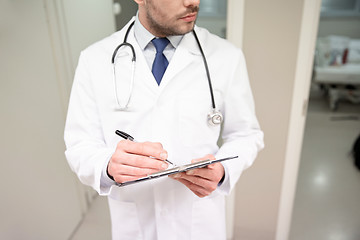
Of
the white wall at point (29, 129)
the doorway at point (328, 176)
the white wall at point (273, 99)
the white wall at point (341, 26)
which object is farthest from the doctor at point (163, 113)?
the white wall at point (341, 26)

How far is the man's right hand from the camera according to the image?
0.72 metres

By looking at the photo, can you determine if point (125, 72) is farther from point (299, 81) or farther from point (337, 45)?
point (337, 45)

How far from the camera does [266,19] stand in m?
1.22

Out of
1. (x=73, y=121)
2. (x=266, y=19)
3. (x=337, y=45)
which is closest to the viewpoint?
(x=73, y=121)

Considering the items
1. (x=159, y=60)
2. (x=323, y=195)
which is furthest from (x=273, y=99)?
(x=323, y=195)

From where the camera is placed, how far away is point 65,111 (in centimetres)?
174

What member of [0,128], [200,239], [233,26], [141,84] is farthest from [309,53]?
[0,128]

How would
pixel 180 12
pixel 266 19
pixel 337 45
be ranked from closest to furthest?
pixel 180 12 < pixel 266 19 < pixel 337 45

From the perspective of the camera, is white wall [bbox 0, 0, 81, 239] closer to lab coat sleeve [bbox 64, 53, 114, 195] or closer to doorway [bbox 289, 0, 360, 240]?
lab coat sleeve [bbox 64, 53, 114, 195]

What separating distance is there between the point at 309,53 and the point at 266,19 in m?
0.25

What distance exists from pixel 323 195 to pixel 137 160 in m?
2.16

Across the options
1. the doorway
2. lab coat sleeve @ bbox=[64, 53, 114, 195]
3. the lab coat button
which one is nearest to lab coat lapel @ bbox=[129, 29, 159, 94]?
lab coat sleeve @ bbox=[64, 53, 114, 195]

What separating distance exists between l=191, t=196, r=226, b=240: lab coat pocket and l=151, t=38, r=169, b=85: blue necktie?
1.53 ft

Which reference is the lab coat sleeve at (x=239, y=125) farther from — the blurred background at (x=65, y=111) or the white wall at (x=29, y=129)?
the white wall at (x=29, y=129)
